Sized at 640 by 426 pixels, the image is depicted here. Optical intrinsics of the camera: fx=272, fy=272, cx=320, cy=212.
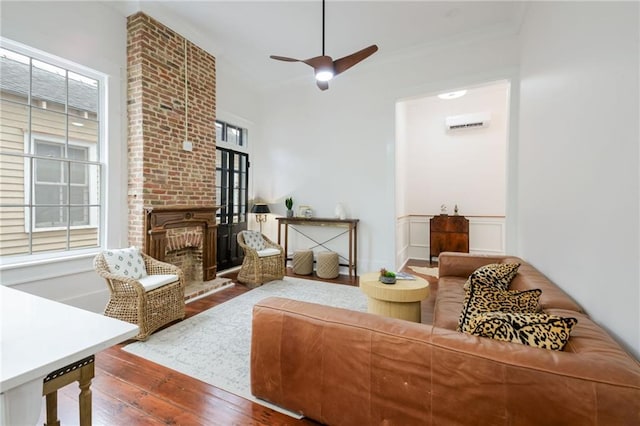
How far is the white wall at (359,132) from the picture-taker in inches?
158

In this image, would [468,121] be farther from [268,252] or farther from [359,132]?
[268,252]

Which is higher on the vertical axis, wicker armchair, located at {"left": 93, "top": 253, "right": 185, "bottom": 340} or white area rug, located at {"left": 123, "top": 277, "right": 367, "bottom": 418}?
wicker armchair, located at {"left": 93, "top": 253, "right": 185, "bottom": 340}

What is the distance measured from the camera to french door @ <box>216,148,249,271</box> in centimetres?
487

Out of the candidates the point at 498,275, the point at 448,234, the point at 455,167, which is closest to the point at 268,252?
the point at 498,275

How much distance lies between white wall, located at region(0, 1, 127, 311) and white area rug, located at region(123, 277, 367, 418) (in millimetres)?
1221

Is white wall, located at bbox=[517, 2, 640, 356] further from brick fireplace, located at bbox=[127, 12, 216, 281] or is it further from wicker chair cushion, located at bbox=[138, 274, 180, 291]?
brick fireplace, located at bbox=[127, 12, 216, 281]

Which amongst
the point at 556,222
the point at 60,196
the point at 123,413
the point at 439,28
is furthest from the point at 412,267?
the point at 60,196

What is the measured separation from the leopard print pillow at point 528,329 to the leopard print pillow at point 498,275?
3.24 feet

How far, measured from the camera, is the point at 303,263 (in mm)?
4781

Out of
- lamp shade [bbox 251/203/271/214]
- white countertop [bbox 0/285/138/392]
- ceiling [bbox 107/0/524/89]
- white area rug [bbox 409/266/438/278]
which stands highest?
ceiling [bbox 107/0/524/89]

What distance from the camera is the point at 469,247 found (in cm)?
579

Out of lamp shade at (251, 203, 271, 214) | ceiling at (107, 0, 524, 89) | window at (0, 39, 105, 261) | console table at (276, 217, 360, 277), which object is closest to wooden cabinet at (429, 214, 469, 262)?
console table at (276, 217, 360, 277)

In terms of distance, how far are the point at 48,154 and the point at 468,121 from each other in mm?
Answer: 6664

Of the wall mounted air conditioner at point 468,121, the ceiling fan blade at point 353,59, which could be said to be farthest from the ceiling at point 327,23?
the wall mounted air conditioner at point 468,121
